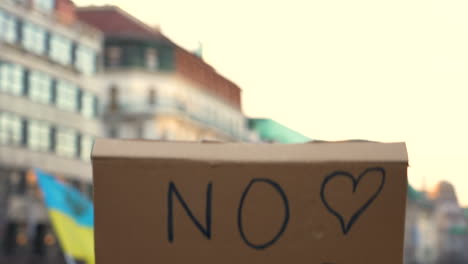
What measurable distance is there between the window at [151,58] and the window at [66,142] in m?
24.2

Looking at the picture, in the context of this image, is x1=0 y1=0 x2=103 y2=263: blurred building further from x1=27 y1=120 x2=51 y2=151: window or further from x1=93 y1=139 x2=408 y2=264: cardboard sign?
x1=93 y1=139 x2=408 y2=264: cardboard sign

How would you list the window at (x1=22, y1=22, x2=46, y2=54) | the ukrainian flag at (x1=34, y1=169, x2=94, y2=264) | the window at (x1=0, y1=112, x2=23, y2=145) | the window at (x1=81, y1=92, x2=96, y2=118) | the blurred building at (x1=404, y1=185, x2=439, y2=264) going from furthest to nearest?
the blurred building at (x1=404, y1=185, x2=439, y2=264), the window at (x1=81, y1=92, x2=96, y2=118), the window at (x1=22, y1=22, x2=46, y2=54), the window at (x1=0, y1=112, x2=23, y2=145), the ukrainian flag at (x1=34, y1=169, x2=94, y2=264)

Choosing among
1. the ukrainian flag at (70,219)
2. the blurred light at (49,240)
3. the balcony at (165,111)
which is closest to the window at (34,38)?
the blurred light at (49,240)

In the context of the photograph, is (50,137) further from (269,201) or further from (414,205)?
(414,205)

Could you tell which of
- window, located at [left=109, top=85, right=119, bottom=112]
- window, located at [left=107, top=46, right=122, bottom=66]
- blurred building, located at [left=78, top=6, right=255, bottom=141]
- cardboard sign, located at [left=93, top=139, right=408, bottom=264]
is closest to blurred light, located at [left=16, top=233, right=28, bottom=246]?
blurred building, located at [left=78, top=6, right=255, bottom=141]

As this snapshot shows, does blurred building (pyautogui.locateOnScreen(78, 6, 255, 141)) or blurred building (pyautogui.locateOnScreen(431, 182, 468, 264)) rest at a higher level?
blurred building (pyautogui.locateOnScreen(78, 6, 255, 141))

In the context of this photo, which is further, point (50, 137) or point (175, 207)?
point (50, 137)

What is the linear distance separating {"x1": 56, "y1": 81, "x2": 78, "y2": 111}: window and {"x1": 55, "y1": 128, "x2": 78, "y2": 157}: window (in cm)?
123

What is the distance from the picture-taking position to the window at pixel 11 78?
47.0 meters

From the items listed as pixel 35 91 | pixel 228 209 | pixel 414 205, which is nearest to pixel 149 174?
pixel 228 209

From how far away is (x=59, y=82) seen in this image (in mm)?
52094

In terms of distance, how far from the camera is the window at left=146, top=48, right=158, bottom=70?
76.9 metres

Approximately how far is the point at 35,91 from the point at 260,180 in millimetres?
48546

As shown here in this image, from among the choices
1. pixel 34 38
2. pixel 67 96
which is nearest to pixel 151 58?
pixel 67 96
